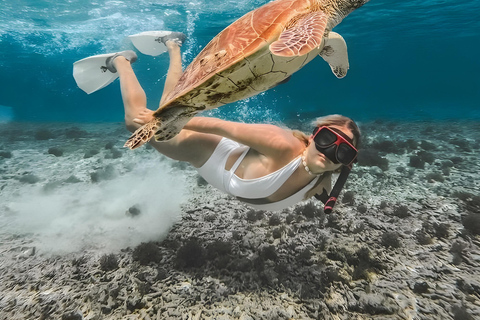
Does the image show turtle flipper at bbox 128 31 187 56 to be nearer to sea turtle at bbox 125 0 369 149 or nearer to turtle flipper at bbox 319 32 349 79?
turtle flipper at bbox 319 32 349 79

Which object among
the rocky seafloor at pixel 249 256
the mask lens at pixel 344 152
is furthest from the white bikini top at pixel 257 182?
the rocky seafloor at pixel 249 256

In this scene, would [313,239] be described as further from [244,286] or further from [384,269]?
[244,286]

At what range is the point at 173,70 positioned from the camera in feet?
10.8

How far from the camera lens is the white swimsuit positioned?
245cm

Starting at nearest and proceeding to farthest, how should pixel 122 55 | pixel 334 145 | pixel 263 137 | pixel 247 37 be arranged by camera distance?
pixel 247 37, pixel 334 145, pixel 263 137, pixel 122 55

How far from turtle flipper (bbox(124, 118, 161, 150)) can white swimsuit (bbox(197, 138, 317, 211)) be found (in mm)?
987

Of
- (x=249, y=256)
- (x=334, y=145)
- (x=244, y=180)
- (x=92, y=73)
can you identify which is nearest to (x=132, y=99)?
(x=244, y=180)

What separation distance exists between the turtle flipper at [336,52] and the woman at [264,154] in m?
0.92

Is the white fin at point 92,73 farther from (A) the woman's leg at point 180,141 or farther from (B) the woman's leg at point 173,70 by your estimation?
(A) the woman's leg at point 180,141

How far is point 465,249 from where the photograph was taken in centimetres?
376

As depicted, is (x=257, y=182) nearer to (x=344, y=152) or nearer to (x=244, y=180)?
(x=244, y=180)

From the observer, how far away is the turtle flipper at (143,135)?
1960 mm

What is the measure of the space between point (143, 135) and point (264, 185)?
50.9 inches

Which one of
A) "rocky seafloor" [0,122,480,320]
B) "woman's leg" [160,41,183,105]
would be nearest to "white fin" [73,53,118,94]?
"woman's leg" [160,41,183,105]
